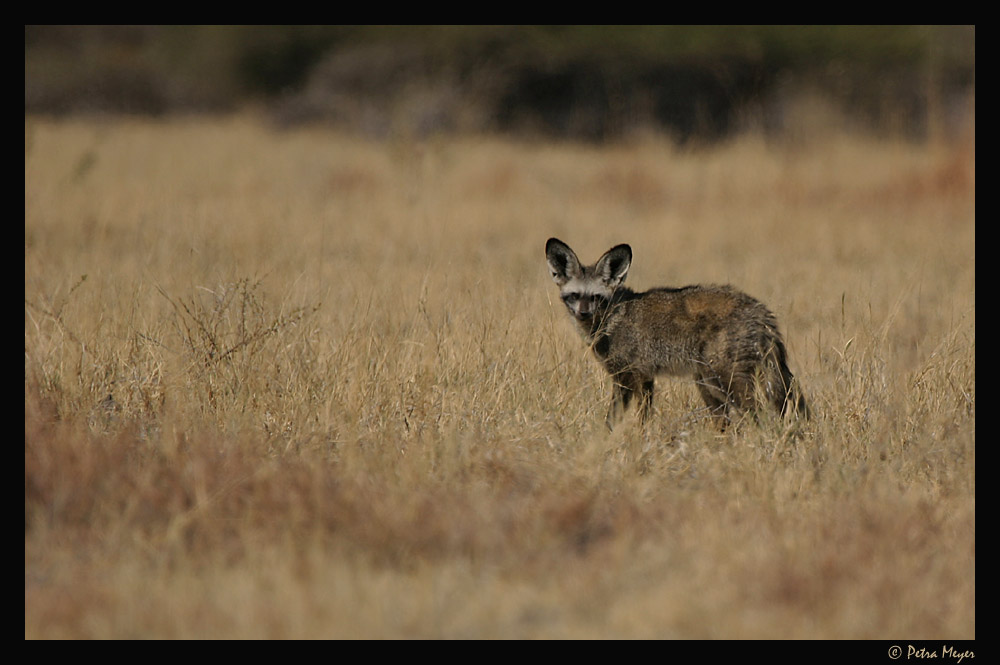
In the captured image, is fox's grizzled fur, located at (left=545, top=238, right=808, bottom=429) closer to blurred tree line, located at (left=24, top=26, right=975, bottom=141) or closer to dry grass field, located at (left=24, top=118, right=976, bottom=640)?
dry grass field, located at (left=24, top=118, right=976, bottom=640)

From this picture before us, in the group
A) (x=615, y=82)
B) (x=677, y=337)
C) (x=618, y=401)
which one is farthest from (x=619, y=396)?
(x=615, y=82)

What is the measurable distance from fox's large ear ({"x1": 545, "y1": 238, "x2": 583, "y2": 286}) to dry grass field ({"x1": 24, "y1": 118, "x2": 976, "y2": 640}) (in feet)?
1.34

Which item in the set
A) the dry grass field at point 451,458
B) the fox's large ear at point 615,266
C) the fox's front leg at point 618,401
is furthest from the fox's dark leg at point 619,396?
the fox's large ear at point 615,266

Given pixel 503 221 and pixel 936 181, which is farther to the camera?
pixel 936 181

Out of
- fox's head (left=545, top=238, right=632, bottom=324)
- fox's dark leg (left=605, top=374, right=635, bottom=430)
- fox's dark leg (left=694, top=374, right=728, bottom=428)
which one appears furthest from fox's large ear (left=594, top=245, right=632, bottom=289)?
fox's dark leg (left=694, top=374, right=728, bottom=428)

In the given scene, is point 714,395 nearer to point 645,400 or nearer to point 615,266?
point 645,400

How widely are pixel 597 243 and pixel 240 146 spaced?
1011 cm

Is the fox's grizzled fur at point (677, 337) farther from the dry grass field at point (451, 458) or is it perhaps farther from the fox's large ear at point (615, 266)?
the dry grass field at point (451, 458)

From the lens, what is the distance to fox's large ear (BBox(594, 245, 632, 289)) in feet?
23.5

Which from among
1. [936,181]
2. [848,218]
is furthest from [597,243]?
[936,181]

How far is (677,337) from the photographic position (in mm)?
6672

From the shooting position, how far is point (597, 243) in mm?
12742

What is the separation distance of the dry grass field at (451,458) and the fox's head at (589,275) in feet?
1.18
